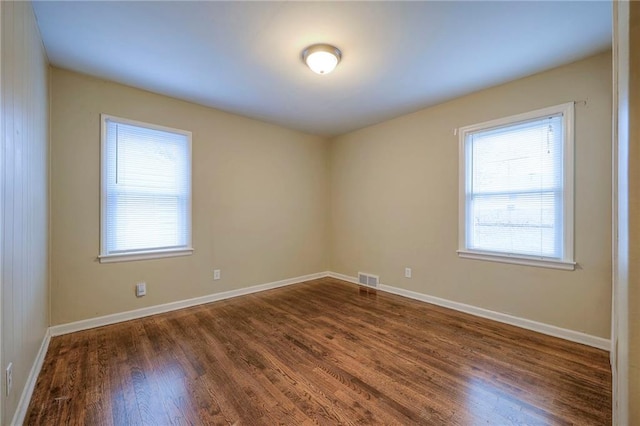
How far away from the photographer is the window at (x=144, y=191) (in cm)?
296

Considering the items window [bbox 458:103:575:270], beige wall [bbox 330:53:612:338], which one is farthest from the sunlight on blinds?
beige wall [bbox 330:53:612:338]

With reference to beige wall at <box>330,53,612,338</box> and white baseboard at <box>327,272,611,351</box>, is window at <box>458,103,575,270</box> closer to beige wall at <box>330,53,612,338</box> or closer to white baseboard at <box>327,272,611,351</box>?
beige wall at <box>330,53,612,338</box>

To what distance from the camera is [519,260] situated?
9.54 ft

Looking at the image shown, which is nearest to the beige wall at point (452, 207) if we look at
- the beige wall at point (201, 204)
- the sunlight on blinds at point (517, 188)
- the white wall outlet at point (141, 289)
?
the sunlight on blinds at point (517, 188)

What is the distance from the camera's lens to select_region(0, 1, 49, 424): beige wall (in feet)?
4.63

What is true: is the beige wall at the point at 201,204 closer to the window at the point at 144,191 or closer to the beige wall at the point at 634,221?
the window at the point at 144,191

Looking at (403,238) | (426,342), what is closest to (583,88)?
(403,238)

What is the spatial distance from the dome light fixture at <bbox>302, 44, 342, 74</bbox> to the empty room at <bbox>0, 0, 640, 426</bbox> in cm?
2

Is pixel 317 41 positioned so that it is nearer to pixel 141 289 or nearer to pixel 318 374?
pixel 318 374

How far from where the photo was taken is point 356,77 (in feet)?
9.34

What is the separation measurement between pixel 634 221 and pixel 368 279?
368 cm

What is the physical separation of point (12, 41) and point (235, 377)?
247 centimetres

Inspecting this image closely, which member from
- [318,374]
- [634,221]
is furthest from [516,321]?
[634,221]

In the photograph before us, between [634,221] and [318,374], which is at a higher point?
[634,221]
